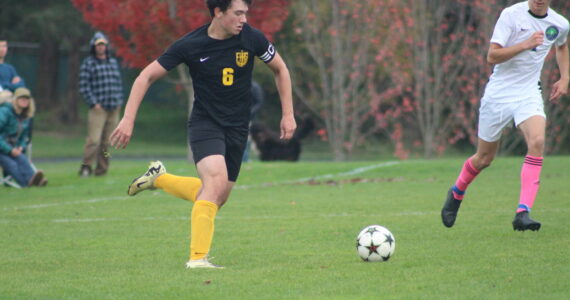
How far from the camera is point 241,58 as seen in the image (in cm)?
700

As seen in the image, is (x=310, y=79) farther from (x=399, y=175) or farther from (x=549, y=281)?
(x=549, y=281)

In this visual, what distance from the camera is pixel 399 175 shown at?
1641 centimetres

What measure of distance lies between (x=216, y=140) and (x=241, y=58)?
0.64 meters

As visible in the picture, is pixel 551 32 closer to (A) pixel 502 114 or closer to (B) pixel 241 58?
(A) pixel 502 114

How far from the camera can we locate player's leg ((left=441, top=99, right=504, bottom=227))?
27.8 ft

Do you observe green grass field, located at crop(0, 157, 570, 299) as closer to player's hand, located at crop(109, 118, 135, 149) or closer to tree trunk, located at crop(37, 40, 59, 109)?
player's hand, located at crop(109, 118, 135, 149)

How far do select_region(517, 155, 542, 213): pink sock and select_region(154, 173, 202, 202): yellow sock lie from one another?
278cm

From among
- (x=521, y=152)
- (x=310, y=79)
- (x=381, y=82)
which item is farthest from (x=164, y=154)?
(x=521, y=152)

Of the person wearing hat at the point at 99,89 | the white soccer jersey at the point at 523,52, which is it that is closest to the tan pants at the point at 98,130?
the person wearing hat at the point at 99,89

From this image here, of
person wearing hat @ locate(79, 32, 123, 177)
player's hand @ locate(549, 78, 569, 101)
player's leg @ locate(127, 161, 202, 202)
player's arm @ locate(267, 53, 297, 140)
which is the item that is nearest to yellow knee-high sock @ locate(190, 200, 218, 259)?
player's leg @ locate(127, 161, 202, 202)

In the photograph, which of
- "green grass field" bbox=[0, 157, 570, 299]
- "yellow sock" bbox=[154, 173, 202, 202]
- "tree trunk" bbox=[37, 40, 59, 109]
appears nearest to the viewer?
"green grass field" bbox=[0, 157, 570, 299]

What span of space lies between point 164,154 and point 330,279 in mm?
24420

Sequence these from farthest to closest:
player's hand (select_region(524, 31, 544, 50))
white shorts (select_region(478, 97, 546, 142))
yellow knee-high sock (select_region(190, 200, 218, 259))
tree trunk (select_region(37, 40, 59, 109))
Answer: tree trunk (select_region(37, 40, 59, 109)) → white shorts (select_region(478, 97, 546, 142)) → player's hand (select_region(524, 31, 544, 50)) → yellow knee-high sock (select_region(190, 200, 218, 259))

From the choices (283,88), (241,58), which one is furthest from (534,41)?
(241,58)
